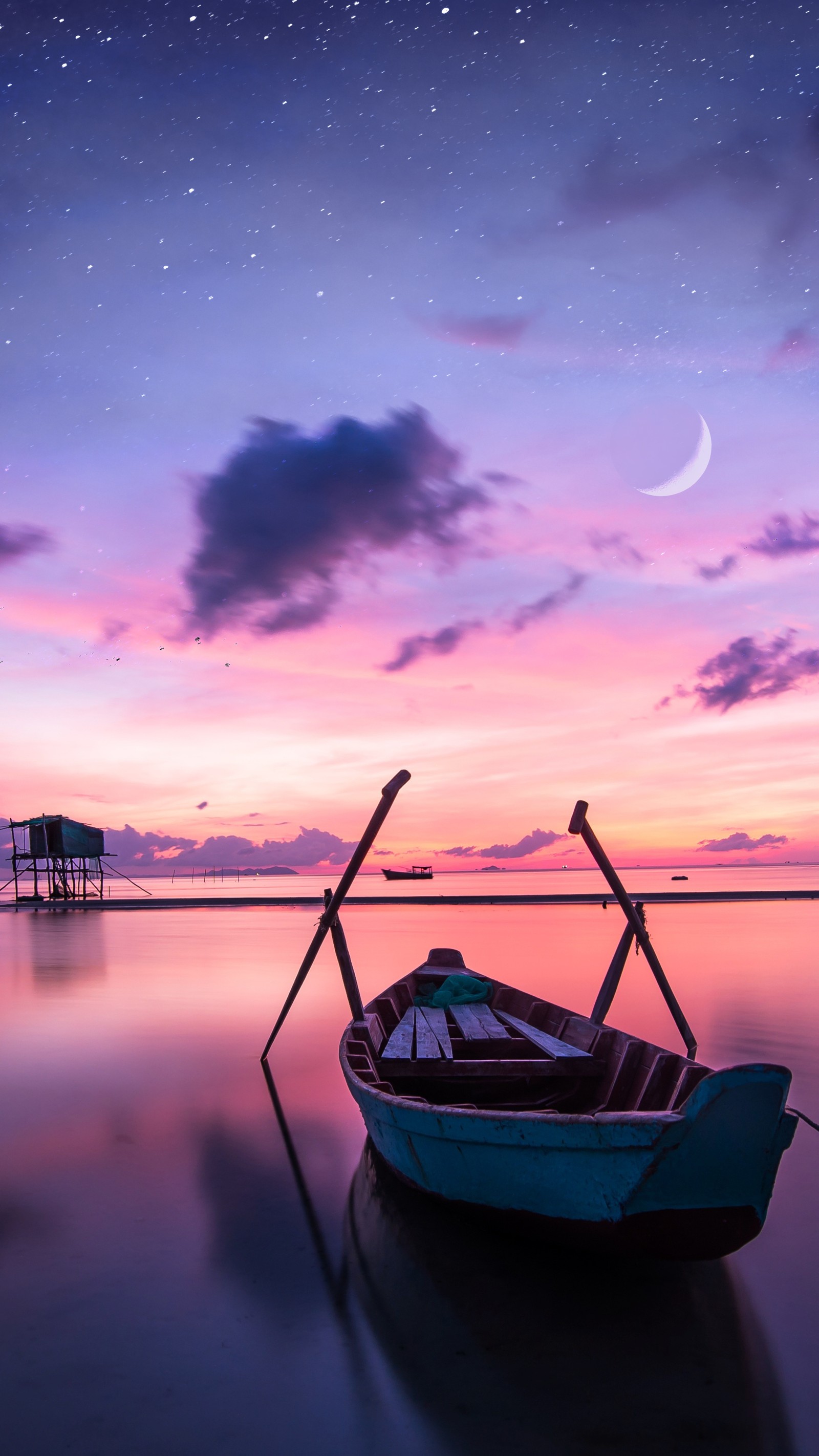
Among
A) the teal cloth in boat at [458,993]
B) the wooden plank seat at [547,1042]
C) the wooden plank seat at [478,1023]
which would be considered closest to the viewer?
the wooden plank seat at [547,1042]

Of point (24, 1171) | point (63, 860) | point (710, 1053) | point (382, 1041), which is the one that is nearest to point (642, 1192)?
point (382, 1041)

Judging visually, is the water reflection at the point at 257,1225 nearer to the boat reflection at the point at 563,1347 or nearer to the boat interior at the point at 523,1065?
the boat reflection at the point at 563,1347

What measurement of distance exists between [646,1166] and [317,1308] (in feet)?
9.52

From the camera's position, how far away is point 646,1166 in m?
4.93

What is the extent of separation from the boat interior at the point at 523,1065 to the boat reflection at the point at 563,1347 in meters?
1.19

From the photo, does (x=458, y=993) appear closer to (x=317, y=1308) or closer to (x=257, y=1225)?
(x=257, y=1225)

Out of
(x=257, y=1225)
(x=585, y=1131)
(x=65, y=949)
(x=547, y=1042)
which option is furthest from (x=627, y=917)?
(x=65, y=949)

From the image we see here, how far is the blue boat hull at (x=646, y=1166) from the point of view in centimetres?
479

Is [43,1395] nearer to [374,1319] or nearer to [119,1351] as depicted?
[119,1351]

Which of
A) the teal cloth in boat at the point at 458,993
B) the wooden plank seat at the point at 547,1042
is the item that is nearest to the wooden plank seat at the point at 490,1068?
the wooden plank seat at the point at 547,1042

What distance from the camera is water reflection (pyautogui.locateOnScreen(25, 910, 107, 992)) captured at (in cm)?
2547

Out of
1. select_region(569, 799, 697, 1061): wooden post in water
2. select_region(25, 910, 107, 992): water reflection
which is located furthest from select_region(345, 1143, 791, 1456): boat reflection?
select_region(25, 910, 107, 992): water reflection

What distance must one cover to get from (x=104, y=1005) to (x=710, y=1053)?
14908 millimetres

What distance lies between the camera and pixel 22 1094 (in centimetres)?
1256
